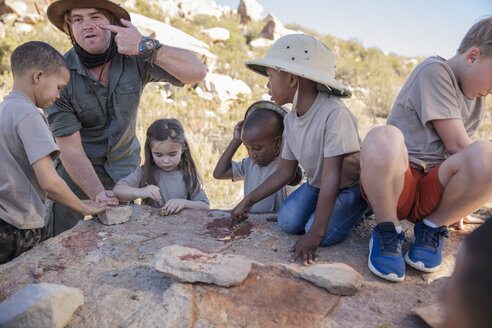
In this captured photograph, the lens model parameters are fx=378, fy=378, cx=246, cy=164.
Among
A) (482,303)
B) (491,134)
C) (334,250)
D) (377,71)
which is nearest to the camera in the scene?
(482,303)

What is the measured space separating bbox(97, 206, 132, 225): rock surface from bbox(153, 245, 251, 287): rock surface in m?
0.95

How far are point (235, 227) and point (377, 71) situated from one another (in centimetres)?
1723

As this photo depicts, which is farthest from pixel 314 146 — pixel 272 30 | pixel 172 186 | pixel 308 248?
pixel 272 30

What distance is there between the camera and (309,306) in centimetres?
170

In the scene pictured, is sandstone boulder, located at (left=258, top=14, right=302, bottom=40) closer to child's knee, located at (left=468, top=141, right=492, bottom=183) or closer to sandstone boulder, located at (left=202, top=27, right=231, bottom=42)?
sandstone boulder, located at (left=202, top=27, right=231, bottom=42)

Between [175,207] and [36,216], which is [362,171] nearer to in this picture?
[175,207]

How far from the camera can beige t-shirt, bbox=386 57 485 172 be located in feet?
7.54

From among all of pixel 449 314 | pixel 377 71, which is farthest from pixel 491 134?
pixel 449 314

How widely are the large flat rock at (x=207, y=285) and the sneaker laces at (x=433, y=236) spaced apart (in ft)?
0.50

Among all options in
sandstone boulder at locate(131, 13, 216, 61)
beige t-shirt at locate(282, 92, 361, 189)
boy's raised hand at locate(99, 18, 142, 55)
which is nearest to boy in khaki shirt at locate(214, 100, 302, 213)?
beige t-shirt at locate(282, 92, 361, 189)

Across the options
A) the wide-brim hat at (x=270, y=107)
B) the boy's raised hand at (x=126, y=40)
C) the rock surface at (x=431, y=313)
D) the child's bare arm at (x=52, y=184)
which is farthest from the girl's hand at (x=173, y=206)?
the rock surface at (x=431, y=313)

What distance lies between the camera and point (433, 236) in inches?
87.2

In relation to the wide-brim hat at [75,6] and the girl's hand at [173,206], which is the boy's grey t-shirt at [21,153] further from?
the wide-brim hat at [75,6]

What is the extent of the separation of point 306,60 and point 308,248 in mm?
1186
